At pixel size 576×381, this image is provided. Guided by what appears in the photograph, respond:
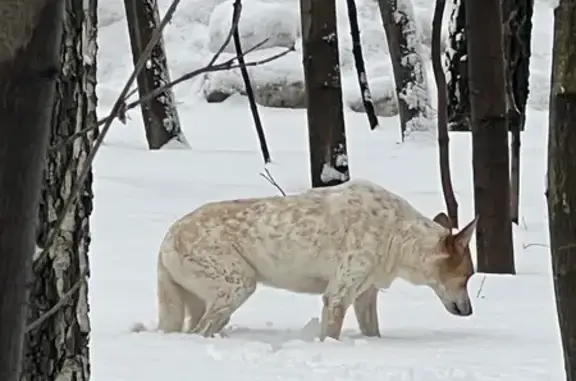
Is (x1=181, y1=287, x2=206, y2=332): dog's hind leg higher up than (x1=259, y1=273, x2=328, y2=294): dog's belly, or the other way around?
(x1=259, y1=273, x2=328, y2=294): dog's belly

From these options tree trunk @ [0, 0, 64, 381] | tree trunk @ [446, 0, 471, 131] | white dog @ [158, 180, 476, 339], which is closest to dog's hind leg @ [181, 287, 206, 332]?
white dog @ [158, 180, 476, 339]

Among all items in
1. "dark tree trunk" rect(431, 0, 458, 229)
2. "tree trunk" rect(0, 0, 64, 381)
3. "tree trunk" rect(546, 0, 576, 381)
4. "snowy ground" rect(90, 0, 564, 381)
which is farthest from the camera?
"dark tree trunk" rect(431, 0, 458, 229)

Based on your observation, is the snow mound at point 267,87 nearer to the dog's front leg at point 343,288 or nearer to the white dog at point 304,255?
the white dog at point 304,255

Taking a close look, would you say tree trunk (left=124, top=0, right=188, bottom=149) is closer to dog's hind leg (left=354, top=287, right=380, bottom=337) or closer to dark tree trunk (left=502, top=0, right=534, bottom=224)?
dark tree trunk (left=502, top=0, right=534, bottom=224)

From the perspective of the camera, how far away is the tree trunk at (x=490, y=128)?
875 cm

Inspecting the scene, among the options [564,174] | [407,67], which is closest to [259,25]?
[407,67]

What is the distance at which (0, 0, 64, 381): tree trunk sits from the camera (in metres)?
1.07

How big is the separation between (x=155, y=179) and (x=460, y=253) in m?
7.25

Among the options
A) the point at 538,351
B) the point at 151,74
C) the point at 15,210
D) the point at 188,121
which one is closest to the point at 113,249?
the point at 538,351

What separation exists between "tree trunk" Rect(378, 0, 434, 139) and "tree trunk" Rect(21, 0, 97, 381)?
15559mm

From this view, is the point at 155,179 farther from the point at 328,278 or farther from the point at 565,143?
the point at 565,143

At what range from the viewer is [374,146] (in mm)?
17969

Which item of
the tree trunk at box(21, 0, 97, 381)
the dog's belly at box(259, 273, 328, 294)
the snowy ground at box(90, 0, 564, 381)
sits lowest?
the snowy ground at box(90, 0, 564, 381)

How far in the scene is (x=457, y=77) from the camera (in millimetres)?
18578
